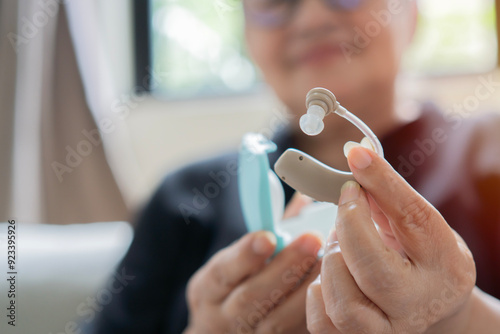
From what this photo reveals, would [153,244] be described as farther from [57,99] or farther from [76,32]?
[76,32]

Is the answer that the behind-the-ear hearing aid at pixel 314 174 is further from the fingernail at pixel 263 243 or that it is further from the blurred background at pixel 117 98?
the blurred background at pixel 117 98

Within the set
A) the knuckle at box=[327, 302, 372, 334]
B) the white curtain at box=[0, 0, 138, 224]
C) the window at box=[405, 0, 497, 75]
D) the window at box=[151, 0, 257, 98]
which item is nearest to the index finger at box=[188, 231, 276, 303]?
the knuckle at box=[327, 302, 372, 334]

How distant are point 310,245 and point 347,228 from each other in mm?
108

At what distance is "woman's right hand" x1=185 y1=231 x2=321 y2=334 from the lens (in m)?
0.35

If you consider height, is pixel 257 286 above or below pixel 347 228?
below

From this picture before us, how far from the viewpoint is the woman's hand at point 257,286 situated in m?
0.35

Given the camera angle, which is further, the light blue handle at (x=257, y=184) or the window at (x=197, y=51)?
the window at (x=197, y=51)

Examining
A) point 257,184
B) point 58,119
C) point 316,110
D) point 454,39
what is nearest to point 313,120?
point 316,110

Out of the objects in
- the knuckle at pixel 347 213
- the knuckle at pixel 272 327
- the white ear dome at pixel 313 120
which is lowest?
the knuckle at pixel 272 327

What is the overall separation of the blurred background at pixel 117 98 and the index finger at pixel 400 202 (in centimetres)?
43

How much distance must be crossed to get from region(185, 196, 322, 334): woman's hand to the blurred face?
23 cm

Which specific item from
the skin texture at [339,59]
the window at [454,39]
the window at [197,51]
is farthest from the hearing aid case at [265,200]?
the window at [197,51]

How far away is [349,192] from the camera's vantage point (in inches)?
9.9

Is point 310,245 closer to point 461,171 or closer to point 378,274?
point 378,274
